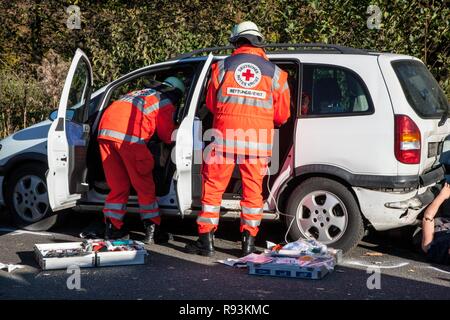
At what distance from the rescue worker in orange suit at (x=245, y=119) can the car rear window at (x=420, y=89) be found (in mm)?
1010

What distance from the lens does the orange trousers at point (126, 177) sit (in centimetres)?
722

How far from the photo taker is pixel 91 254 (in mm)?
6469

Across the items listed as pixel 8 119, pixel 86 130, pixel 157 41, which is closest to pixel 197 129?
pixel 86 130

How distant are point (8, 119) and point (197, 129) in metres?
5.98

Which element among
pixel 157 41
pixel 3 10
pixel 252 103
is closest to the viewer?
pixel 252 103

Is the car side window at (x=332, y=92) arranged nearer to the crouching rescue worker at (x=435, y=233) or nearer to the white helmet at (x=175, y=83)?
the crouching rescue worker at (x=435, y=233)

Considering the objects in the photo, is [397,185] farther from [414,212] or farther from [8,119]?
[8,119]

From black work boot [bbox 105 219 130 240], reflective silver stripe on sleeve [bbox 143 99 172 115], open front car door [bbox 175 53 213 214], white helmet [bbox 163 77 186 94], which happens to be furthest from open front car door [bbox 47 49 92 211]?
open front car door [bbox 175 53 213 214]

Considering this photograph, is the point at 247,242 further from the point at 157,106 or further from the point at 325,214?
the point at 157,106

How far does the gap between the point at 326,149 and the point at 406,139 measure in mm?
678

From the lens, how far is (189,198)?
7137mm

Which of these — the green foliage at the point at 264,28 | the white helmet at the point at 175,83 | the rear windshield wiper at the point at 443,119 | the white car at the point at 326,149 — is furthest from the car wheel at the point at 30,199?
the rear windshield wiper at the point at 443,119

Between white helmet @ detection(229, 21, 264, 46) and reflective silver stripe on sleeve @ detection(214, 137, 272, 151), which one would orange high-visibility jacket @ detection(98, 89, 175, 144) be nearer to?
reflective silver stripe on sleeve @ detection(214, 137, 272, 151)

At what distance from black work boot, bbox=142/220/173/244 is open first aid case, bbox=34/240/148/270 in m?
0.55
